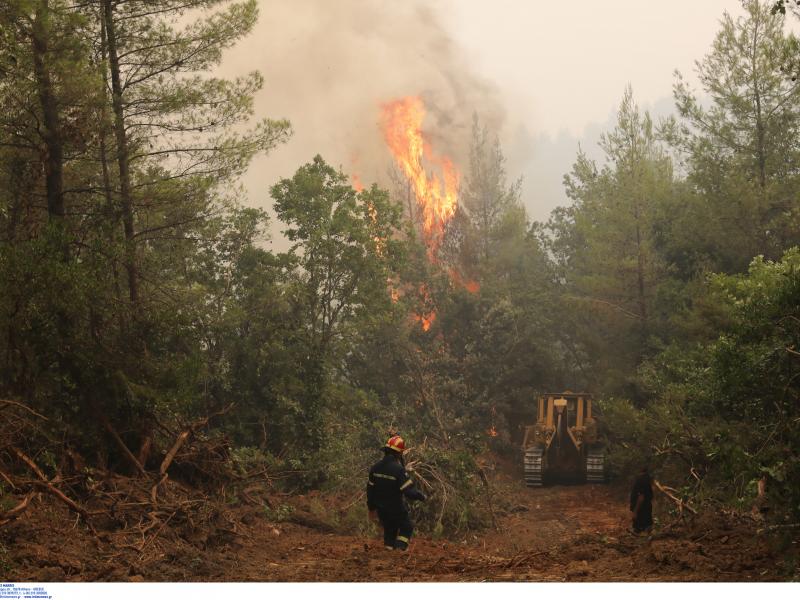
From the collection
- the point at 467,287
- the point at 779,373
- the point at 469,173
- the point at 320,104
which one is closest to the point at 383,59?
the point at 320,104

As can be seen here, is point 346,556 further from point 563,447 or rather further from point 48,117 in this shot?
point 563,447

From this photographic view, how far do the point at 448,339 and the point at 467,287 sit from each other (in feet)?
10.6

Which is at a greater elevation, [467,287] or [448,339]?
[467,287]

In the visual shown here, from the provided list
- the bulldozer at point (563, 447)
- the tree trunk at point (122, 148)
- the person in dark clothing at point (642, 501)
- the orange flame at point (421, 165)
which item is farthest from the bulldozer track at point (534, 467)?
the tree trunk at point (122, 148)

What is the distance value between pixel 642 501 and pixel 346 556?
5530mm

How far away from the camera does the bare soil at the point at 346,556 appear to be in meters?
9.29

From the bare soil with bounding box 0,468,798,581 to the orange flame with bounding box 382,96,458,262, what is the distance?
18217 millimetres

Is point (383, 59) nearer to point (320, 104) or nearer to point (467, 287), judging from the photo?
point (320, 104)

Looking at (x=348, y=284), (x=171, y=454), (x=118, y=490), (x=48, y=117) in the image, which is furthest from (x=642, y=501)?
(x=48, y=117)

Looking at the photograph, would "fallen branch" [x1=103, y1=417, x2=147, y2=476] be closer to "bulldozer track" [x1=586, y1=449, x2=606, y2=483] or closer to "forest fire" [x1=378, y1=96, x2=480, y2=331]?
"bulldozer track" [x1=586, y1=449, x2=606, y2=483]

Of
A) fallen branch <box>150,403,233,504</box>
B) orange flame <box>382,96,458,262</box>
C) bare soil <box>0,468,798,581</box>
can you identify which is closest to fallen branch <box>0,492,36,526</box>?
bare soil <box>0,468,798,581</box>

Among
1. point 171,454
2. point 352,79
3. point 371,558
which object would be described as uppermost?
point 352,79

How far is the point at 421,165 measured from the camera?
102 feet
